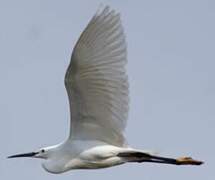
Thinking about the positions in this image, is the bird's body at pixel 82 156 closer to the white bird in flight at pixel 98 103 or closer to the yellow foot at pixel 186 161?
the white bird in flight at pixel 98 103

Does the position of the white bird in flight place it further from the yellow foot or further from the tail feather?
the yellow foot

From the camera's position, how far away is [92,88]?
1320cm

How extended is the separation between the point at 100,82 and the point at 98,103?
0.35 meters

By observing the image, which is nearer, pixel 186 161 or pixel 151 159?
pixel 151 159

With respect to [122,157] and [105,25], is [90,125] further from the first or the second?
[105,25]

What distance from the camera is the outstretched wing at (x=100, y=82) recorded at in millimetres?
12750

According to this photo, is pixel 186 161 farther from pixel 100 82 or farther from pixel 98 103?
pixel 100 82

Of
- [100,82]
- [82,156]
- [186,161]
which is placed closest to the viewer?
[100,82]

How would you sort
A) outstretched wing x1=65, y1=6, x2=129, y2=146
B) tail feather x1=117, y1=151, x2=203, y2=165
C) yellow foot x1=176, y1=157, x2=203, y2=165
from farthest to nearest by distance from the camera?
yellow foot x1=176, y1=157, x2=203, y2=165 → tail feather x1=117, y1=151, x2=203, y2=165 → outstretched wing x1=65, y1=6, x2=129, y2=146

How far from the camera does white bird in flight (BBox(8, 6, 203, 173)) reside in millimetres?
12828

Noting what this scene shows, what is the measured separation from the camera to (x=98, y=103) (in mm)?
13414

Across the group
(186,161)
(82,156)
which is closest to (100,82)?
(82,156)

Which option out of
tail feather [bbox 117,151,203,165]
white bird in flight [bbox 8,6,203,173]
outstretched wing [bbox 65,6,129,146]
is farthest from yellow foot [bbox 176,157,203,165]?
outstretched wing [bbox 65,6,129,146]

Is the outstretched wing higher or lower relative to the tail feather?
higher
